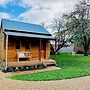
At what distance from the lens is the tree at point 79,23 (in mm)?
30625

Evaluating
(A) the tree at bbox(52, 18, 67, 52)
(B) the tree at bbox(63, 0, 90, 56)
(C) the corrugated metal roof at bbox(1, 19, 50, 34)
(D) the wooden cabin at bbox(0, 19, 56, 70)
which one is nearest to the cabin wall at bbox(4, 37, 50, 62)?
(D) the wooden cabin at bbox(0, 19, 56, 70)

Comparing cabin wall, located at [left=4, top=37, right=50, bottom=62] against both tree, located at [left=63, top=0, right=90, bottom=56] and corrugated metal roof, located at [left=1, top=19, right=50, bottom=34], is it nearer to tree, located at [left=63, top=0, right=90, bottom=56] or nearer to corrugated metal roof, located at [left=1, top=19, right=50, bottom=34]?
corrugated metal roof, located at [left=1, top=19, right=50, bottom=34]

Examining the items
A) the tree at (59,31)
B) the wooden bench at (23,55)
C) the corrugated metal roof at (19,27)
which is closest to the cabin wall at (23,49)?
the wooden bench at (23,55)

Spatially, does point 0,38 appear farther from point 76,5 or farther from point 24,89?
point 76,5

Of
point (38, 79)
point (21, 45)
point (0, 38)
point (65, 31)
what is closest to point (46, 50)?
point (21, 45)

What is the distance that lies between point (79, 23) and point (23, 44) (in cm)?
1572

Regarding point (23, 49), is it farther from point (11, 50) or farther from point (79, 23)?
point (79, 23)

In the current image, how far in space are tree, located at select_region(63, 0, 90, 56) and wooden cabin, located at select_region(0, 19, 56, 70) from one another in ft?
39.0

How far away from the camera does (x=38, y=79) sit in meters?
11.2

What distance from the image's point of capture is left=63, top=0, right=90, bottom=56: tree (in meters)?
30.6

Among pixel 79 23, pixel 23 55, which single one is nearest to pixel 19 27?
pixel 23 55

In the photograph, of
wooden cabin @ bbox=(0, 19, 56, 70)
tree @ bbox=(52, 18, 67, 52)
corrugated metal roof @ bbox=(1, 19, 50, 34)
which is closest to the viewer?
wooden cabin @ bbox=(0, 19, 56, 70)

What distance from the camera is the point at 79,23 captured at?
31391mm

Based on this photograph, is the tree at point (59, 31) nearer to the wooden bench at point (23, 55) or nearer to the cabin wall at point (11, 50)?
the wooden bench at point (23, 55)
